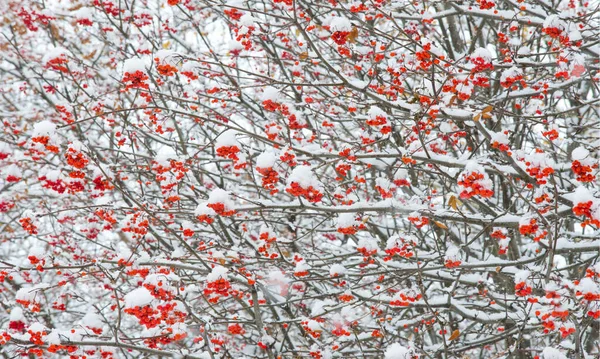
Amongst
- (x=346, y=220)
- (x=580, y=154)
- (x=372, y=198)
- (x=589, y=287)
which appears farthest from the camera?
(x=372, y=198)

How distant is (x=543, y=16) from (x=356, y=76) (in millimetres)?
2812

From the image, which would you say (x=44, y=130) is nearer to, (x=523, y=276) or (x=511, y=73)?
(x=511, y=73)

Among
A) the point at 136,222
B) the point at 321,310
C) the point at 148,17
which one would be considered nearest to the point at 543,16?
the point at 321,310

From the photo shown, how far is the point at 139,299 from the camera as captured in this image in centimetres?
365

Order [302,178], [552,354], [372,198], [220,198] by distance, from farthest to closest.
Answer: [372,198]
[220,198]
[302,178]
[552,354]

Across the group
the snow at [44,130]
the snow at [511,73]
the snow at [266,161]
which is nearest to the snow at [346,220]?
the snow at [266,161]

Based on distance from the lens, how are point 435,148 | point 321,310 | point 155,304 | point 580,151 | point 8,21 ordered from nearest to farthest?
point 580,151 → point 155,304 → point 321,310 → point 435,148 → point 8,21

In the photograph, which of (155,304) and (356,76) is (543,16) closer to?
(356,76)

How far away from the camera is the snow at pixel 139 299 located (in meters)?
3.62

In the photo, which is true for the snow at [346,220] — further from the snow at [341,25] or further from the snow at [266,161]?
the snow at [341,25]

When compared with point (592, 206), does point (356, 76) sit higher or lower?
higher

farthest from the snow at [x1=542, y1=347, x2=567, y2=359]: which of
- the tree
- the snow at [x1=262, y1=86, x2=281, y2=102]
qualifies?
the snow at [x1=262, y1=86, x2=281, y2=102]

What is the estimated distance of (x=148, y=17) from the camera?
262 inches

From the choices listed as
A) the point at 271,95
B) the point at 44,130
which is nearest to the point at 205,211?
the point at 271,95
